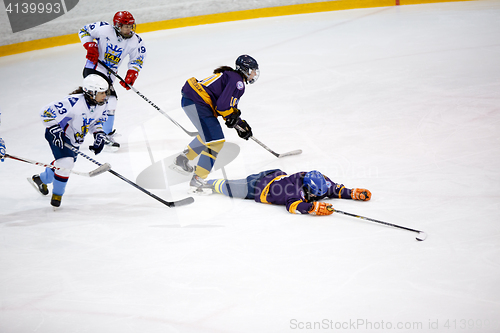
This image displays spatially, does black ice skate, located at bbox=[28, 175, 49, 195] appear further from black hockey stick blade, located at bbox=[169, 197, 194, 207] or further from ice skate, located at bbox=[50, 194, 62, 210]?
black hockey stick blade, located at bbox=[169, 197, 194, 207]

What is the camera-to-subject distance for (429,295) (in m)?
2.01

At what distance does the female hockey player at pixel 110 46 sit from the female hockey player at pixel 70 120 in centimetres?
100

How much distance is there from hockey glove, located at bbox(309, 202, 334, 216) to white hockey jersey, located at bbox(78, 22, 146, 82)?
8.07 feet

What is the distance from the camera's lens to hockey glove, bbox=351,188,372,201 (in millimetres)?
2850

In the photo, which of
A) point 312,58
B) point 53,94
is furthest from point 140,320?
point 312,58

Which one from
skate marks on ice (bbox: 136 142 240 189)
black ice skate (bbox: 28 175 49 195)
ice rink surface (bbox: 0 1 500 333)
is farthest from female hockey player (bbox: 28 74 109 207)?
skate marks on ice (bbox: 136 142 240 189)

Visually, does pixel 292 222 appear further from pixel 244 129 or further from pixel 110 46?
pixel 110 46

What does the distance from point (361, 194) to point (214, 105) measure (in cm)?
125

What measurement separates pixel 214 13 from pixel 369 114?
5.29 meters

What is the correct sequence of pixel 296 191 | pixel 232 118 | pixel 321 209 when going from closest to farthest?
pixel 321 209 < pixel 296 191 < pixel 232 118

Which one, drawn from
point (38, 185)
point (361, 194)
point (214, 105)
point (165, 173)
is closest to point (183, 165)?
point (165, 173)

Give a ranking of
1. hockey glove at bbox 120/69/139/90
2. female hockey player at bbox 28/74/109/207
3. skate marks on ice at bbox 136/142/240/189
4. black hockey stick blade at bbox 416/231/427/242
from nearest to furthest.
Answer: black hockey stick blade at bbox 416/231/427/242
female hockey player at bbox 28/74/109/207
skate marks on ice at bbox 136/142/240/189
hockey glove at bbox 120/69/139/90

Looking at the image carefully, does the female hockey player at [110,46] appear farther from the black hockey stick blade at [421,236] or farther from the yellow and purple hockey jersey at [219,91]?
the black hockey stick blade at [421,236]

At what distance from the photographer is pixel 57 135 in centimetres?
294
